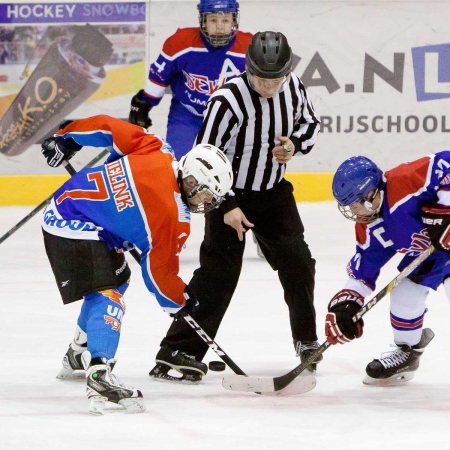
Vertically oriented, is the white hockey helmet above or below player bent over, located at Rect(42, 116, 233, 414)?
above

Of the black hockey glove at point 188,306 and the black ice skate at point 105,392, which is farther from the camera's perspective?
the black hockey glove at point 188,306

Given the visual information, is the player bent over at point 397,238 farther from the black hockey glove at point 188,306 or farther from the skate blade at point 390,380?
the black hockey glove at point 188,306

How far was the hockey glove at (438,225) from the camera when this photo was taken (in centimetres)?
338

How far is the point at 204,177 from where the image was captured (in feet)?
10.9

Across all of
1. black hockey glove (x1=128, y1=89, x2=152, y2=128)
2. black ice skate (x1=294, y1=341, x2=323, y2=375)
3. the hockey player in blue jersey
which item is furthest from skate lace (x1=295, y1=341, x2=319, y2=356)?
black hockey glove (x1=128, y1=89, x2=152, y2=128)

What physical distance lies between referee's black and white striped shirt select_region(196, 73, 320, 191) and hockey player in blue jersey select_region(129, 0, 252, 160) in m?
1.67

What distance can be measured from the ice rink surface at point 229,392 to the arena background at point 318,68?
201 centimetres

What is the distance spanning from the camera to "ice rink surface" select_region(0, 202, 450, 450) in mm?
3043

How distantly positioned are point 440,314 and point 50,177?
331 centimetres

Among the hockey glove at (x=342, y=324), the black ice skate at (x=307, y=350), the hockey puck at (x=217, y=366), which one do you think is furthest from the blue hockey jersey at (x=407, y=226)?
the hockey puck at (x=217, y=366)

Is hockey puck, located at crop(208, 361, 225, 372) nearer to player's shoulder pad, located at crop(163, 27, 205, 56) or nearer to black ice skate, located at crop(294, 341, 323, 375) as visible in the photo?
black ice skate, located at crop(294, 341, 323, 375)

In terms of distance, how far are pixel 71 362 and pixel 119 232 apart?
550 millimetres

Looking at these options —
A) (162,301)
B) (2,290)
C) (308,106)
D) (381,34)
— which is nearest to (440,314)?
(308,106)

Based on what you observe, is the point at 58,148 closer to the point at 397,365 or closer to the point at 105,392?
the point at 105,392
